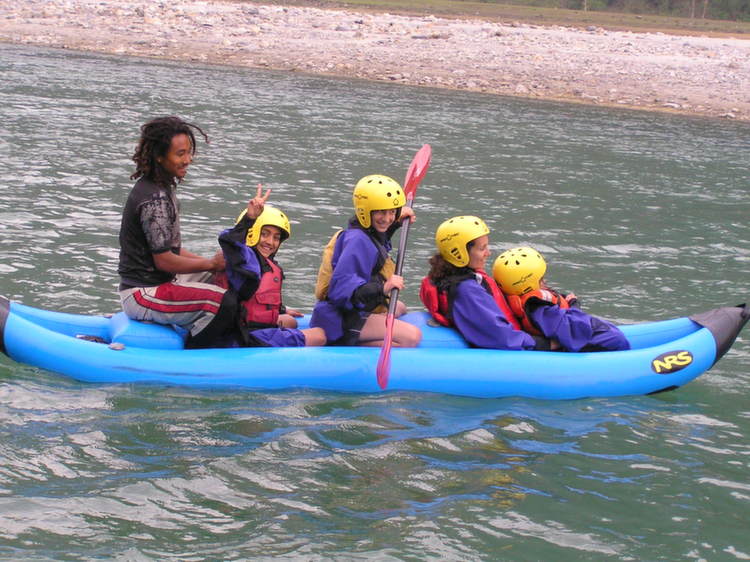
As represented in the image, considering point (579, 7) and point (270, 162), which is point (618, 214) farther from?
point (579, 7)

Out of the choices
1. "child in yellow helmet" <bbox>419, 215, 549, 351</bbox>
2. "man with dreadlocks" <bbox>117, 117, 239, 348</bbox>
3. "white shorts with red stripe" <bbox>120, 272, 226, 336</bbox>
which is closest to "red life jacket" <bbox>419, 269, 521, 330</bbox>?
"child in yellow helmet" <bbox>419, 215, 549, 351</bbox>

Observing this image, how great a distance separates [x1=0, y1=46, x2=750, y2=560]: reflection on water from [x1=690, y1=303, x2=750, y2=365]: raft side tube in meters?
0.28

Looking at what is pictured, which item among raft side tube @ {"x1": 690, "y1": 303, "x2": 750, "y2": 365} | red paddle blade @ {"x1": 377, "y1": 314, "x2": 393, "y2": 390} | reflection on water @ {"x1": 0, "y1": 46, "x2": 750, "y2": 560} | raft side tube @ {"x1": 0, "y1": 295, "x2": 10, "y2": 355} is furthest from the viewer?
raft side tube @ {"x1": 690, "y1": 303, "x2": 750, "y2": 365}

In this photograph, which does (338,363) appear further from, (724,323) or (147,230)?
(724,323)

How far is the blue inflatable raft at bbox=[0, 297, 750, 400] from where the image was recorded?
6148 mm

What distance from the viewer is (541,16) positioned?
32719 mm

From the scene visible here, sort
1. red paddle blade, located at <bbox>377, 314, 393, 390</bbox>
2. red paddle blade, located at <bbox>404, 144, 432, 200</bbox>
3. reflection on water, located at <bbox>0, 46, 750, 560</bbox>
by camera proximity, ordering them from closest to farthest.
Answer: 1. reflection on water, located at <bbox>0, 46, 750, 560</bbox>
2. red paddle blade, located at <bbox>377, 314, 393, 390</bbox>
3. red paddle blade, located at <bbox>404, 144, 432, 200</bbox>

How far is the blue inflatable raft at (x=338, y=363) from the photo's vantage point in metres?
6.15

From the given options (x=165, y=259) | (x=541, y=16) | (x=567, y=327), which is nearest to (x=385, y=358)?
(x=567, y=327)

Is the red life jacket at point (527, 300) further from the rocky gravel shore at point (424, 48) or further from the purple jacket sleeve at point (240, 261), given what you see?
the rocky gravel shore at point (424, 48)

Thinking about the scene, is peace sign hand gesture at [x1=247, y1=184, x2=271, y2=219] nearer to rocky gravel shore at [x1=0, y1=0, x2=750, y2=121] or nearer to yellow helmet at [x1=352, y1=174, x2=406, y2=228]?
yellow helmet at [x1=352, y1=174, x2=406, y2=228]

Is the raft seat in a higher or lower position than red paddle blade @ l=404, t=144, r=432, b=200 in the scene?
lower

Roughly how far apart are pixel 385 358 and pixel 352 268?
0.59 meters

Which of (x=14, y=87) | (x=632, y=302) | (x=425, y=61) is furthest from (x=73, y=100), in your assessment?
(x=632, y=302)
